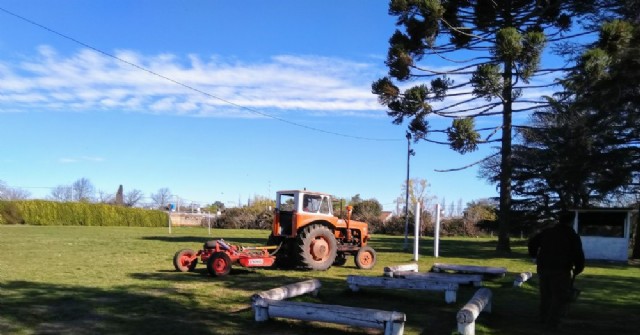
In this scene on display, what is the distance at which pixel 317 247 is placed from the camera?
13688 millimetres

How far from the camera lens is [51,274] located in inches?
449

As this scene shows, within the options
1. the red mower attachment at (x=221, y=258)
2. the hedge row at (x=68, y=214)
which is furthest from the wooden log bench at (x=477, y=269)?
the hedge row at (x=68, y=214)

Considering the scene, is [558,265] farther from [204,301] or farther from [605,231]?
[605,231]

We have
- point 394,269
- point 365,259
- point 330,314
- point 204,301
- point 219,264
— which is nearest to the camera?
point 330,314

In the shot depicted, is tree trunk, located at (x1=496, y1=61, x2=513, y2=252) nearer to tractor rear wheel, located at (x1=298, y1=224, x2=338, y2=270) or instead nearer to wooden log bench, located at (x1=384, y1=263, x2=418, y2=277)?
wooden log bench, located at (x1=384, y1=263, x2=418, y2=277)

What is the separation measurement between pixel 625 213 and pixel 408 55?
33.2 feet

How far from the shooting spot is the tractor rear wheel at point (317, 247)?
1341 cm

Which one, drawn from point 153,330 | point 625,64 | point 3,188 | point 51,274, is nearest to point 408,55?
point 625,64

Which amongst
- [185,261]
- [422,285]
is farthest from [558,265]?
[185,261]

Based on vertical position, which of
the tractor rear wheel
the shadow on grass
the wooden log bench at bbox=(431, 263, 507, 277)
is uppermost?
the tractor rear wheel

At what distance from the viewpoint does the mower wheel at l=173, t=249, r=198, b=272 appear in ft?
41.0

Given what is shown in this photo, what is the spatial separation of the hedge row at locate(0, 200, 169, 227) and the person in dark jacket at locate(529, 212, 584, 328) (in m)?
47.9

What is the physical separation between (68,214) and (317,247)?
137 feet

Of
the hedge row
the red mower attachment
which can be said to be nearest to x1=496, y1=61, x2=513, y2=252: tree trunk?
the red mower attachment
